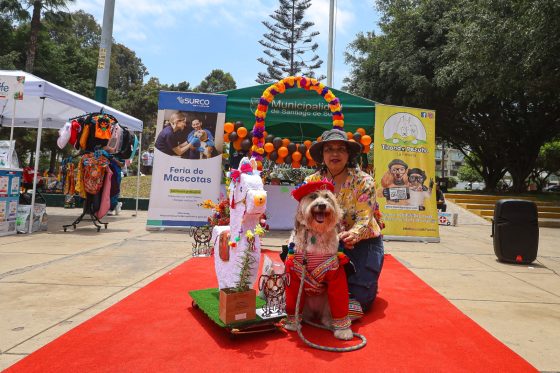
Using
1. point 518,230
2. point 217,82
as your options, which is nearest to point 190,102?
point 518,230

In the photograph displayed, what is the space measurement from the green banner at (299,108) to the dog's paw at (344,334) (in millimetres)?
5814

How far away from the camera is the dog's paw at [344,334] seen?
2602 millimetres

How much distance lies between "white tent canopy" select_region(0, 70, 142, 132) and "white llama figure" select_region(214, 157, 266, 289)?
5.65 meters

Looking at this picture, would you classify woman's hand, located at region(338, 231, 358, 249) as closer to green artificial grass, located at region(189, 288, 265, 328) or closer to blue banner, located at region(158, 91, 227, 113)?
green artificial grass, located at region(189, 288, 265, 328)

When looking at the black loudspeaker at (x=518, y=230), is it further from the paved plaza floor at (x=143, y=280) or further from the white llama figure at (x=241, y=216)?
the white llama figure at (x=241, y=216)

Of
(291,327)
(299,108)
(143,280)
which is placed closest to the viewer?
(291,327)

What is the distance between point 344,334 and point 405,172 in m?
5.64

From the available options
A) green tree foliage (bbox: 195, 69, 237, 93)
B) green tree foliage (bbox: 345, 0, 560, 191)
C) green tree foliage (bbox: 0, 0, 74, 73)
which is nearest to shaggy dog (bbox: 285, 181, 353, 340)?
green tree foliage (bbox: 345, 0, 560, 191)

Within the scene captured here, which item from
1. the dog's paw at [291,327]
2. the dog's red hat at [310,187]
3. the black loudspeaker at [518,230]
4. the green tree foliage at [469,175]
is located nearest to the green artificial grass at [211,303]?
the dog's paw at [291,327]

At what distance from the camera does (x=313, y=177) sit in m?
3.20

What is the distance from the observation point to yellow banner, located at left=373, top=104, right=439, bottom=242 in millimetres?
7645

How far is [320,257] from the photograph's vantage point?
262cm

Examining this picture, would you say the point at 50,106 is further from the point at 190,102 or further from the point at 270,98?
the point at 270,98

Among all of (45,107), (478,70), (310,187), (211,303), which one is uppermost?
(478,70)
